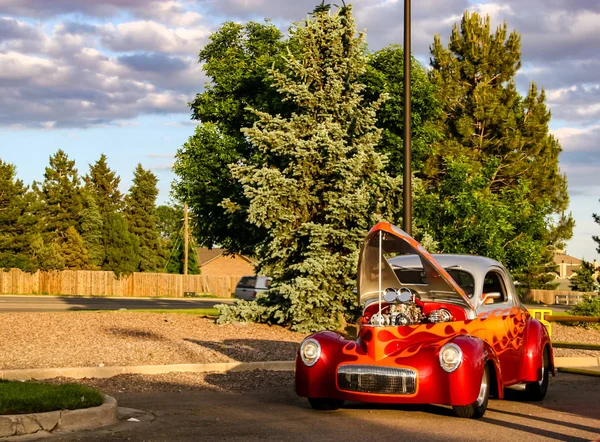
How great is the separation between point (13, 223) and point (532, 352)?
2215 inches

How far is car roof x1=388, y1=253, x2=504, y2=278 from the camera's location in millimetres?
11133

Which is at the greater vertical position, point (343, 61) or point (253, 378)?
point (343, 61)

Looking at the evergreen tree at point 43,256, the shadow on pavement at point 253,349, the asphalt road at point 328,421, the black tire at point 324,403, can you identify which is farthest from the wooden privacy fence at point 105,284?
the black tire at point 324,403

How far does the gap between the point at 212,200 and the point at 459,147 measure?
82.4 feet

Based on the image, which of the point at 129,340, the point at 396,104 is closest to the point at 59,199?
the point at 396,104

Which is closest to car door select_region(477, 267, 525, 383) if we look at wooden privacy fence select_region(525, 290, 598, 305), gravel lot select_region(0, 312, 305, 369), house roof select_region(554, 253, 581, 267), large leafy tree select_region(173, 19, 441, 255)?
gravel lot select_region(0, 312, 305, 369)

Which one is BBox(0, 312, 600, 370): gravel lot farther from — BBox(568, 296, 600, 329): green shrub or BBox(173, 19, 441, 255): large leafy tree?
BBox(173, 19, 441, 255): large leafy tree

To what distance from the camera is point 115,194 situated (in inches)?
3501

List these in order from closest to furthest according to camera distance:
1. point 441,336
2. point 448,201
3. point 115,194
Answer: point 441,336 < point 448,201 < point 115,194

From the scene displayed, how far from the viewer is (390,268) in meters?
11.1

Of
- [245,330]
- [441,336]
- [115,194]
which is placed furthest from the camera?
[115,194]

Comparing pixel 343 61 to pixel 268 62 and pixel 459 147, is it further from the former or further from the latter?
pixel 459 147

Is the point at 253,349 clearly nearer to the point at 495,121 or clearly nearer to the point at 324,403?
the point at 324,403

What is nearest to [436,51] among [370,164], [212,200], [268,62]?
[268,62]
